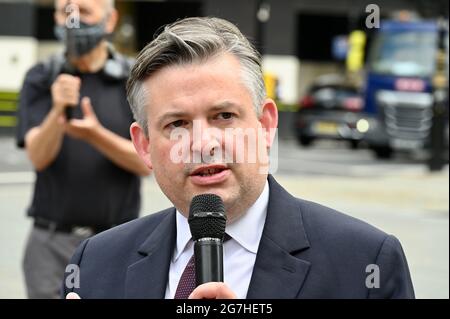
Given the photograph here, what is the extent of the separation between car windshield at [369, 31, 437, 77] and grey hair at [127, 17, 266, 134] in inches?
842

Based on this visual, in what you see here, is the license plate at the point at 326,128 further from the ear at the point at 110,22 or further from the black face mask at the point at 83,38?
the black face mask at the point at 83,38

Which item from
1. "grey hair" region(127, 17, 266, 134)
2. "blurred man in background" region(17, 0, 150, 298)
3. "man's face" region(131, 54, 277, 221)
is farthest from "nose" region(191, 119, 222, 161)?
"blurred man in background" region(17, 0, 150, 298)

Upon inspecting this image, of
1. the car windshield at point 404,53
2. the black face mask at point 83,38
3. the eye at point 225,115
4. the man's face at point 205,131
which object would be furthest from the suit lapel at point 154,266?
the car windshield at point 404,53

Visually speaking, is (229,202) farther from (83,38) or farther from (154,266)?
(83,38)

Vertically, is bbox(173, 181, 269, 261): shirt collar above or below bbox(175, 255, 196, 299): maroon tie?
above

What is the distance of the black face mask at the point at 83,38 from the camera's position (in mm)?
4551

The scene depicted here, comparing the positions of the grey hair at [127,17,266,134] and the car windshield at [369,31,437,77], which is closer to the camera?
the grey hair at [127,17,266,134]

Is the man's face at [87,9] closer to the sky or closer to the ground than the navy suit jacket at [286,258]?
closer to the sky

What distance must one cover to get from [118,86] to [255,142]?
2.44m

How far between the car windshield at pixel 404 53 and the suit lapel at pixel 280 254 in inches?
843

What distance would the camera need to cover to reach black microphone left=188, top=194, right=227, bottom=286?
6.20ft

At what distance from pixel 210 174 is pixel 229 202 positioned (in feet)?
0.25

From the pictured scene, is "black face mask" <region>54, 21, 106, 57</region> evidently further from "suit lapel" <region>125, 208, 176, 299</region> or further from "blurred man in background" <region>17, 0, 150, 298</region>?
"suit lapel" <region>125, 208, 176, 299</region>

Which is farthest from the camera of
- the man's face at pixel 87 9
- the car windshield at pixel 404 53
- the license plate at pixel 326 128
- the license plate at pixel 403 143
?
the license plate at pixel 326 128
